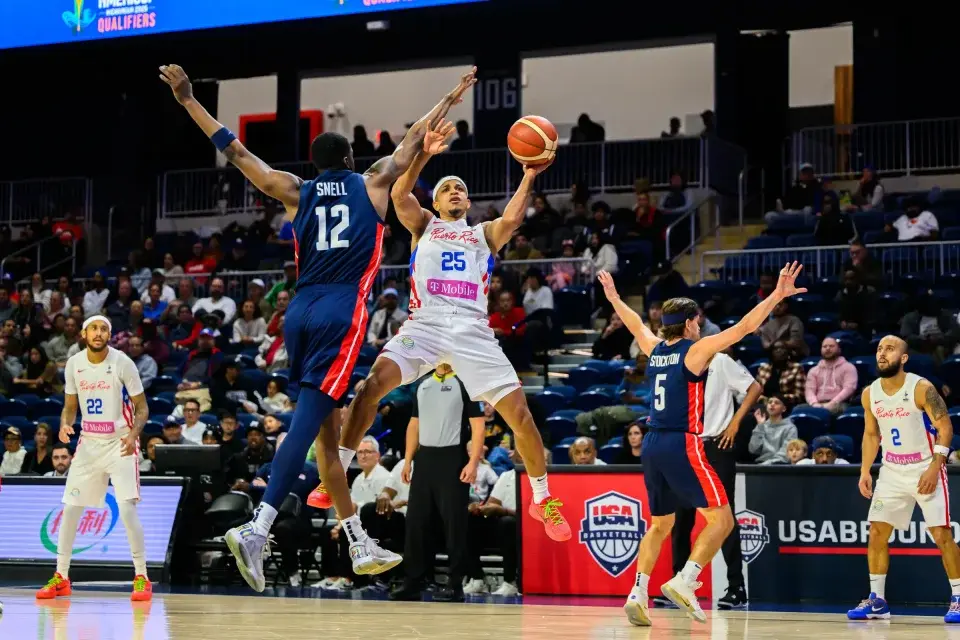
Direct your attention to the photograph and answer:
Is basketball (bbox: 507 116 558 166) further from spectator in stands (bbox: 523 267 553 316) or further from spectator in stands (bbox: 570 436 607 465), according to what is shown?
spectator in stands (bbox: 523 267 553 316)

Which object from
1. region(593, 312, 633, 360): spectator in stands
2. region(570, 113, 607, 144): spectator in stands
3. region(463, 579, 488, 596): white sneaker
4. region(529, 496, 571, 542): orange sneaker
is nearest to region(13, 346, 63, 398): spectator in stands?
region(593, 312, 633, 360): spectator in stands

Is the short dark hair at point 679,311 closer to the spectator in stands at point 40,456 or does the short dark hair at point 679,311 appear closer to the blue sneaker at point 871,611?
the blue sneaker at point 871,611

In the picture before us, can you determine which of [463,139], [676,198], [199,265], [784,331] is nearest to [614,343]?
[784,331]

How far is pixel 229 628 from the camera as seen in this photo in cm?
729

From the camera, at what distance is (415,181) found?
7188mm

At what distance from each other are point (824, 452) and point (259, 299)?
30.8ft

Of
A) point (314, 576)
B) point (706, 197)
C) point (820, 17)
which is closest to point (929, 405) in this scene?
point (314, 576)

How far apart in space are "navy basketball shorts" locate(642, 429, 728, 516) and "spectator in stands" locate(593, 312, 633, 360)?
6.70m

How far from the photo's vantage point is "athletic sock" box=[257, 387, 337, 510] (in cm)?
634

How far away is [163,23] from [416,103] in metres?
5.89

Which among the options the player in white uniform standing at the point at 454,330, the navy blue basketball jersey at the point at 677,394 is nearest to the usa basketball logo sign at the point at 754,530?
the navy blue basketball jersey at the point at 677,394

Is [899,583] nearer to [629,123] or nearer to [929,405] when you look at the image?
[929,405]

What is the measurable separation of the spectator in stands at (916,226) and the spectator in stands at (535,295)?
13.6 ft

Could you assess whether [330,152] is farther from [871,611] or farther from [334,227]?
[871,611]
